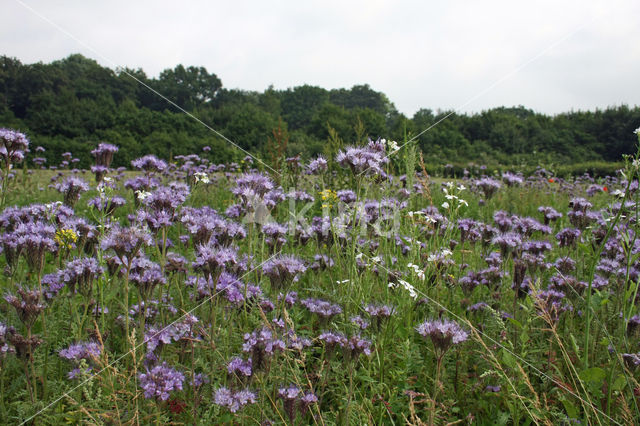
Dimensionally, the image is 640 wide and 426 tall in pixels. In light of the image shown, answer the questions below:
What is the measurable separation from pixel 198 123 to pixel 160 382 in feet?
75.8

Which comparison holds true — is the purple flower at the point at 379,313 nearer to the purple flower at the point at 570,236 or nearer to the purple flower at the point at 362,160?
the purple flower at the point at 362,160

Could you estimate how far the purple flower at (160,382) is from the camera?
210 cm

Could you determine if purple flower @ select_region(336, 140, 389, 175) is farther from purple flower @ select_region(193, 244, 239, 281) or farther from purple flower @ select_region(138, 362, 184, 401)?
purple flower @ select_region(138, 362, 184, 401)

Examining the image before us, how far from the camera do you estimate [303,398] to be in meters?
2.19

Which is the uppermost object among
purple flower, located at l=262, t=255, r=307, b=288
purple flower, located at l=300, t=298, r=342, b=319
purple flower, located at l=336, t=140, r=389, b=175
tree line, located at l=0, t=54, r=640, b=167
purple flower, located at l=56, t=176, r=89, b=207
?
tree line, located at l=0, t=54, r=640, b=167

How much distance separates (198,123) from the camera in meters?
23.5

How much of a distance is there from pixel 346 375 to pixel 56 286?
238 centimetres

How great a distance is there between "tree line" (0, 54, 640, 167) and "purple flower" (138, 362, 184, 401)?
46.0ft

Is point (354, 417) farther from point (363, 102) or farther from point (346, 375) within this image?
point (363, 102)

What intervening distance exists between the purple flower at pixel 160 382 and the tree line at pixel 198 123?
1401 centimetres

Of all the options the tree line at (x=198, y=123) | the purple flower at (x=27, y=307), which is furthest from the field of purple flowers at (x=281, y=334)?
the tree line at (x=198, y=123)

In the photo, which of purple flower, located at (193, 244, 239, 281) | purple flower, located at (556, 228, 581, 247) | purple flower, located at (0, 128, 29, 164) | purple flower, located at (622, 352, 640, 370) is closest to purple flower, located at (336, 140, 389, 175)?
purple flower, located at (193, 244, 239, 281)

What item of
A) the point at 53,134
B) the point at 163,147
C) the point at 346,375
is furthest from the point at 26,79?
the point at 346,375

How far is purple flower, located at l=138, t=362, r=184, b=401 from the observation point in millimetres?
2096
